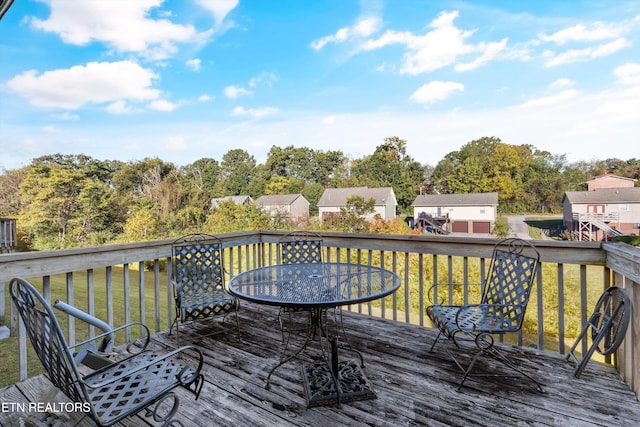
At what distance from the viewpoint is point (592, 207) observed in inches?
233

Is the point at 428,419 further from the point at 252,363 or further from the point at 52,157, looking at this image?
the point at 52,157

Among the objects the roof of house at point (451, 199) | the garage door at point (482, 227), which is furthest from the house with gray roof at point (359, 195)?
the garage door at point (482, 227)

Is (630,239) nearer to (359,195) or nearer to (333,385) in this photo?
(333,385)

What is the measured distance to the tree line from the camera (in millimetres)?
15102

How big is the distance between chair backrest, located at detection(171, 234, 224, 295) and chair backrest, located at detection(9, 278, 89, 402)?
1.79m

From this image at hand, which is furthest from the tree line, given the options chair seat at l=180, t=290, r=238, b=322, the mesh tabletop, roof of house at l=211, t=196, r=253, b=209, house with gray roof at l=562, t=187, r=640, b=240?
chair seat at l=180, t=290, r=238, b=322

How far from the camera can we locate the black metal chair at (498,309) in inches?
85.2

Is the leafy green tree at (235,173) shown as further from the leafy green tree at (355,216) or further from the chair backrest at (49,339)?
the chair backrest at (49,339)

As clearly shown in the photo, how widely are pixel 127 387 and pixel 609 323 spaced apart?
2857 millimetres

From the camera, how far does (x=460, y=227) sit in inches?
646

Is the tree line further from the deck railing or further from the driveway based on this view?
the deck railing

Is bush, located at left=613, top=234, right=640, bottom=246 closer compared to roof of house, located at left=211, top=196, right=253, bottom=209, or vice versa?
bush, located at left=613, top=234, right=640, bottom=246

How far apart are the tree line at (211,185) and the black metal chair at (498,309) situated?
31.8ft

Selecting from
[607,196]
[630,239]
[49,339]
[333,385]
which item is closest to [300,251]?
[333,385]
